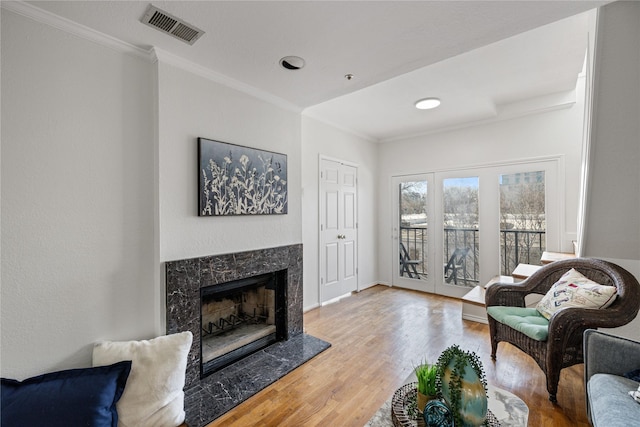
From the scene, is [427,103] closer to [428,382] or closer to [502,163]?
[502,163]

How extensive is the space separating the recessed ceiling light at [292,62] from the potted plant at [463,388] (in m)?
2.07

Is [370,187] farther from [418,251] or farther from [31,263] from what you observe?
[31,263]

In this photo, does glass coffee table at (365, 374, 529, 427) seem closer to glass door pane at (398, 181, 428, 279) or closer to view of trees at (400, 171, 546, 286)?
view of trees at (400, 171, 546, 286)

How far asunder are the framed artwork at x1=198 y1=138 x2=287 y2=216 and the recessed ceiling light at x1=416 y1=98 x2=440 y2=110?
179 cm

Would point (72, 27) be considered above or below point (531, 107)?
below

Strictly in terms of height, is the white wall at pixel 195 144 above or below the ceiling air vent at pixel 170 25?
below

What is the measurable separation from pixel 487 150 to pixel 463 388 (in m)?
3.72

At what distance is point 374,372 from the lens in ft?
7.55

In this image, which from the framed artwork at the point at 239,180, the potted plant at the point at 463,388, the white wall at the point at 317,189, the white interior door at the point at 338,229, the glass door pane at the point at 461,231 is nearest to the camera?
the potted plant at the point at 463,388

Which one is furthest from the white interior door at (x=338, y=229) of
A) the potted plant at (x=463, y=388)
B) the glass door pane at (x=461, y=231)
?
the potted plant at (x=463, y=388)

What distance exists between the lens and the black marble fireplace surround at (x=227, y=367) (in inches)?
77.1

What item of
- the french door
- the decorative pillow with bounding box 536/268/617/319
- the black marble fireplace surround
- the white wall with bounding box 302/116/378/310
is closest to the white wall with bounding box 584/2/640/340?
the decorative pillow with bounding box 536/268/617/319

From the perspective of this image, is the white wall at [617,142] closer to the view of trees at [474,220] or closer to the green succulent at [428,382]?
the green succulent at [428,382]

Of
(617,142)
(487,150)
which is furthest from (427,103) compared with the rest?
(617,142)
